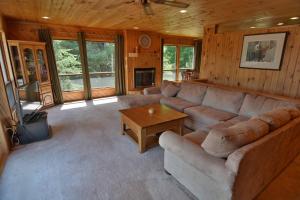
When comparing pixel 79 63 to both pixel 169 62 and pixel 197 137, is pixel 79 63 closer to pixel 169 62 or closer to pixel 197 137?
pixel 169 62

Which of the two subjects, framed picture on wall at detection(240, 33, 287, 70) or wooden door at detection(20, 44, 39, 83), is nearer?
framed picture on wall at detection(240, 33, 287, 70)

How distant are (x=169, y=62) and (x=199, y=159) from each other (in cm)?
674

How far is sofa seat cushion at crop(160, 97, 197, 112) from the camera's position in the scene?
3.61 metres

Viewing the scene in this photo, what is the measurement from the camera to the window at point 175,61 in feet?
25.6

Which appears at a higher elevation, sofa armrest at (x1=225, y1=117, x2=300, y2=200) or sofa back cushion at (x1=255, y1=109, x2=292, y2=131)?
sofa back cushion at (x1=255, y1=109, x2=292, y2=131)

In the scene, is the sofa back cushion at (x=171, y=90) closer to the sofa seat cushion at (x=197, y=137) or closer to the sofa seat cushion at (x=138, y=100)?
the sofa seat cushion at (x=138, y=100)

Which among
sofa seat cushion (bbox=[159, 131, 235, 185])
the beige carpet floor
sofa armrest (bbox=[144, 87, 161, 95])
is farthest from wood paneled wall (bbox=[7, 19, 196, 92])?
sofa seat cushion (bbox=[159, 131, 235, 185])

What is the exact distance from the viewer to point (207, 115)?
10.0 ft

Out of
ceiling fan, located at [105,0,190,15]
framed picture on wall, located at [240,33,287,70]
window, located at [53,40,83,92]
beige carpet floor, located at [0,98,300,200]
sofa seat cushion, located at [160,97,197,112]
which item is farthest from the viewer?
window, located at [53,40,83,92]

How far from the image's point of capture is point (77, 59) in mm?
5523

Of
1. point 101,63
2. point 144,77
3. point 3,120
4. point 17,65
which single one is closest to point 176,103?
point 144,77

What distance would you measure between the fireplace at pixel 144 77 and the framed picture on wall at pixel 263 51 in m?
3.63

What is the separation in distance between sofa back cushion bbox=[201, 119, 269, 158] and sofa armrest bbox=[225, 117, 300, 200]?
0.18 ft

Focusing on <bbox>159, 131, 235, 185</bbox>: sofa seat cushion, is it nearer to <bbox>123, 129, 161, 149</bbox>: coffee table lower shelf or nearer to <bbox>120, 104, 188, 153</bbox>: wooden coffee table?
<bbox>120, 104, 188, 153</bbox>: wooden coffee table
